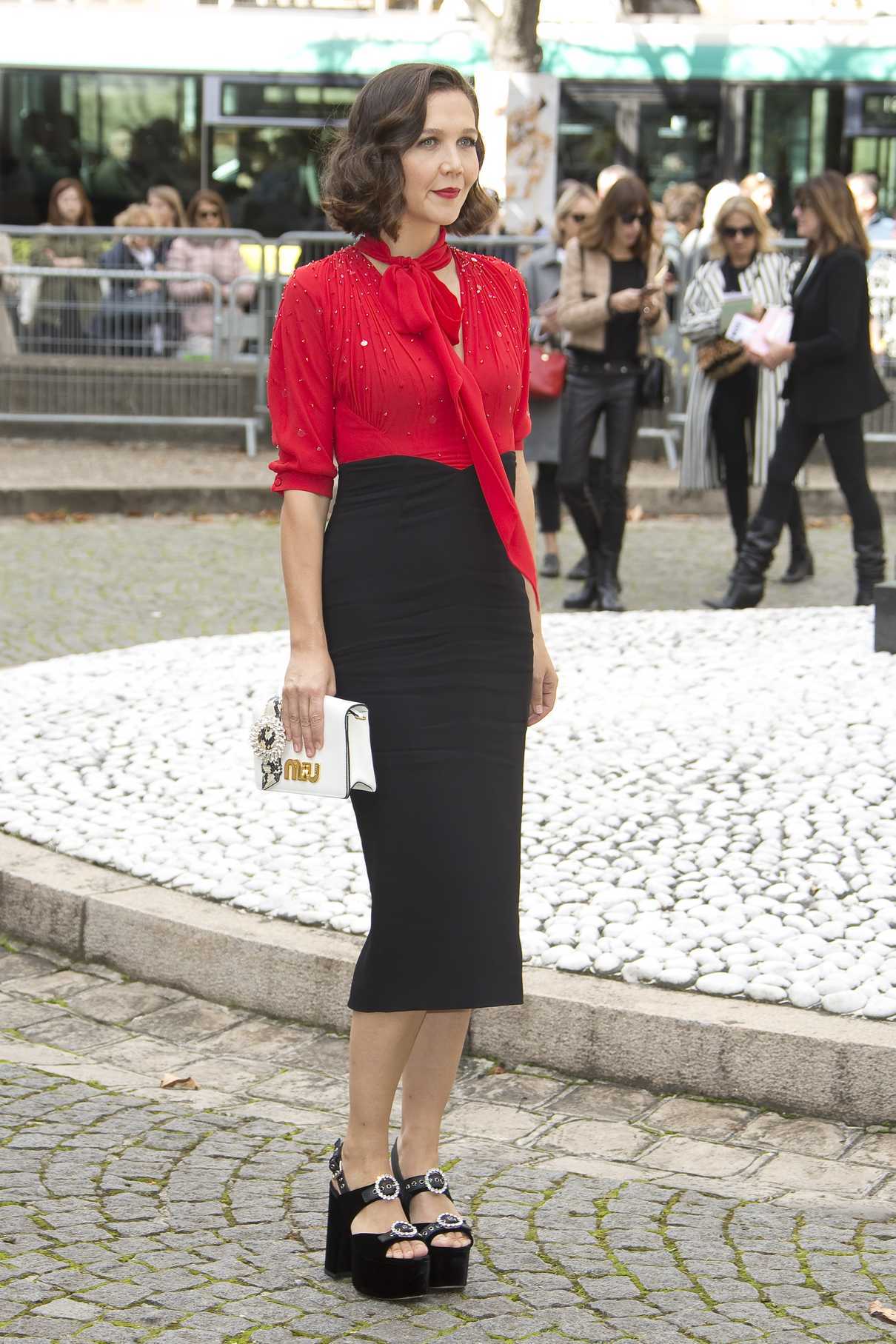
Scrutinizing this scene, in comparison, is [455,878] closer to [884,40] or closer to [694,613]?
[694,613]

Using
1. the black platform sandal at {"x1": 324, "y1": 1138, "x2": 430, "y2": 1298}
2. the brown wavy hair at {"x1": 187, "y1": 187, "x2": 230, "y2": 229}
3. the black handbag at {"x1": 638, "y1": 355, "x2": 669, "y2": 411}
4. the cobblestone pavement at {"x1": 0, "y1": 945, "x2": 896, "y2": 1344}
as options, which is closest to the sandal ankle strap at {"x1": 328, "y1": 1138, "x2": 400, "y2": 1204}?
A: the black platform sandal at {"x1": 324, "y1": 1138, "x2": 430, "y2": 1298}

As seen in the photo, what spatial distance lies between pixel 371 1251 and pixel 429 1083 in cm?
30

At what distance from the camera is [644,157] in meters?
20.3

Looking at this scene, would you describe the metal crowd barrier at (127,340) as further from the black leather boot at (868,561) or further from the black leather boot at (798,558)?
the black leather boot at (868,561)

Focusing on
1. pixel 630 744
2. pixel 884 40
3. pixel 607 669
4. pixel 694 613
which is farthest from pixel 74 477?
pixel 884 40

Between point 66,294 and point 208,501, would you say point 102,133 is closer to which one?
point 66,294

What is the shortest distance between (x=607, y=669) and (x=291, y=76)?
14557mm

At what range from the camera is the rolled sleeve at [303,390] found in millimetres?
3289

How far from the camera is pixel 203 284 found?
50.8ft

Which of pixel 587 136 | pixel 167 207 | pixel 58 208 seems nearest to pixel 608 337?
pixel 167 207

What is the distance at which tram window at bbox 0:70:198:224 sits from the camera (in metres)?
20.7

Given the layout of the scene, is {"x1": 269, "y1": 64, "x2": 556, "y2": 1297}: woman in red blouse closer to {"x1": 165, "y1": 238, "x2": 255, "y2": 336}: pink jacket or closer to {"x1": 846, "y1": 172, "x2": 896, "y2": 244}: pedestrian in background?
{"x1": 165, "y1": 238, "x2": 255, "y2": 336}: pink jacket

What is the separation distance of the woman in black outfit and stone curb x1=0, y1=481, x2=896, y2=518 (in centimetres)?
392

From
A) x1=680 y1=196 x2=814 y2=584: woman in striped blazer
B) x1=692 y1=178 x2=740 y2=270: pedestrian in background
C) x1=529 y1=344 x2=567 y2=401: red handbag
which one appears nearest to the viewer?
x1=680 y1=196 x2=814 y2=584: woman in striped blazer
